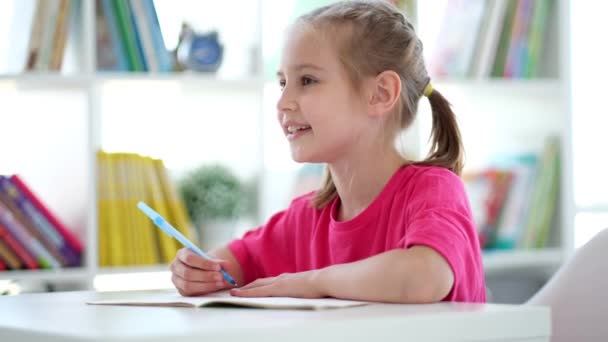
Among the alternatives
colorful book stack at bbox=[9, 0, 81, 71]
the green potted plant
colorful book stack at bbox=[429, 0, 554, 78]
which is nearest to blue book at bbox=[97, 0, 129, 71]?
colorful book stack at bbox=[9, 0, 81, 71]

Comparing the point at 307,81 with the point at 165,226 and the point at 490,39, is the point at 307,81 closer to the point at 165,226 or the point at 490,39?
the point at 165,226

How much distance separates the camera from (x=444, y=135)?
5.83 feet

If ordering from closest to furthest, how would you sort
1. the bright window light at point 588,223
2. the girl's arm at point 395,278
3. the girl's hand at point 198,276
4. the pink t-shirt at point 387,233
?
the girl's arm at point 395,278
the pink t-shirt at point 387,233
the girl's hand at point 198,276
the bright window light at point 588,223

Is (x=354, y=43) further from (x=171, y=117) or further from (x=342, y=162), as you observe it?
(x=171, y=117)

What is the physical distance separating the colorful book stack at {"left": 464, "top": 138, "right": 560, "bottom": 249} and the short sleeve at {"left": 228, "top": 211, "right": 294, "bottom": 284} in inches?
57.2

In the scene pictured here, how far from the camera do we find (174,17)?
288 centimetres

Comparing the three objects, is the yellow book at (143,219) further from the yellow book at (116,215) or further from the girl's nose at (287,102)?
the girl's nose at (287,102)

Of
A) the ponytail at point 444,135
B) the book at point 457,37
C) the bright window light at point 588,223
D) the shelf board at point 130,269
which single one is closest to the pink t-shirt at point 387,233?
the ponytail at point 444,135

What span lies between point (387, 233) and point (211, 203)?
127 cm

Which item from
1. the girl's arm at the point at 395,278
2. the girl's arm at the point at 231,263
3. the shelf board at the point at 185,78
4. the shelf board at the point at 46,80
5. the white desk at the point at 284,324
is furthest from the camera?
the shelf board at the point at 185,78

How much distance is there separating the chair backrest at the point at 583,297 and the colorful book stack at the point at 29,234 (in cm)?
156

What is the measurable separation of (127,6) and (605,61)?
165 centimetres

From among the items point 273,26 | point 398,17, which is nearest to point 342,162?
point 398,17

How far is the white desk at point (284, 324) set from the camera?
2.77 feet
